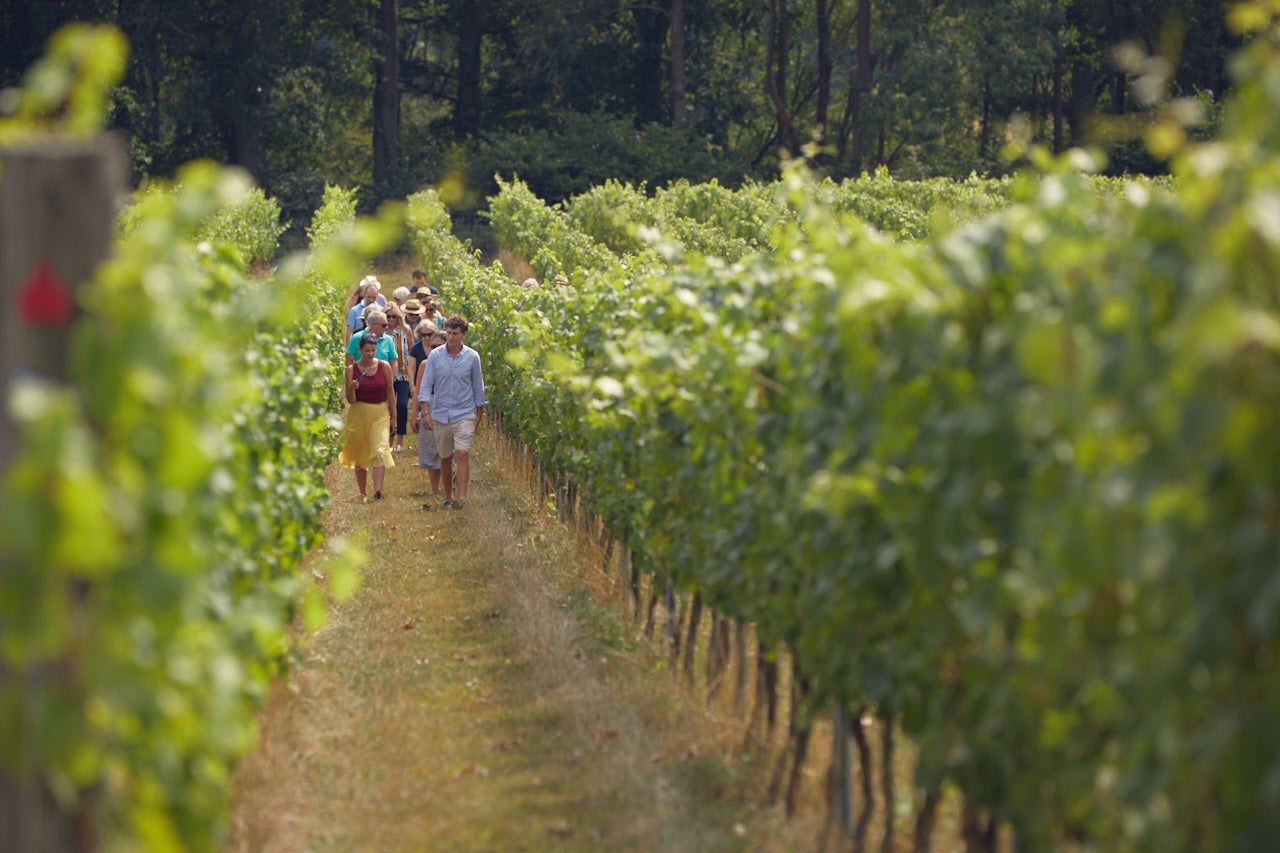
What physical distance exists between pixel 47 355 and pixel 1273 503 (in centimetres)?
238

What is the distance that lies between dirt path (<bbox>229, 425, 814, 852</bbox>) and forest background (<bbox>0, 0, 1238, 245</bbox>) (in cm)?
3564

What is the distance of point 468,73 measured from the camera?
2394 inches

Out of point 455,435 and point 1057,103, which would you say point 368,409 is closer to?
point 455,435

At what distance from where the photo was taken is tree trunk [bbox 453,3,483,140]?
198 ft

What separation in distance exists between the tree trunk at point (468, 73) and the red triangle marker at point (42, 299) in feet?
189

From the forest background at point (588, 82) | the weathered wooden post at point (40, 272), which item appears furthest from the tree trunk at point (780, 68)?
the weathered wooden post at point (40, 272)

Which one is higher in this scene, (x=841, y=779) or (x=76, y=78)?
(x=76, y=78)

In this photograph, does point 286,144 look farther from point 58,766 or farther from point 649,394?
point 58,766

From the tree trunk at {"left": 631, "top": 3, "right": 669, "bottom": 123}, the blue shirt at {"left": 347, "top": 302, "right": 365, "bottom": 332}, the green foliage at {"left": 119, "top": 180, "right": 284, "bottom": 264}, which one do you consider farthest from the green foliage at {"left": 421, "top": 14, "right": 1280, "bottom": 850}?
the tree trunk at {"left": 631, "top": 3, "right": 669, "bottom": 123}

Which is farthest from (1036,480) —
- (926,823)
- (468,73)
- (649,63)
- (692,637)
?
(649,63)

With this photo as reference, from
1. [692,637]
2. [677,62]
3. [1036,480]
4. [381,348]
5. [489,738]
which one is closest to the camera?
[1036,480]

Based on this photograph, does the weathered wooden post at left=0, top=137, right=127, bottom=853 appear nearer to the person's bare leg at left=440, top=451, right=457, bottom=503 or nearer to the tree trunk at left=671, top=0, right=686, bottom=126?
the person's bare leg at left=440, top=451, right=457, bottom=503

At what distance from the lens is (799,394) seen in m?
5.59

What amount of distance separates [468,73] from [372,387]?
48861mm
